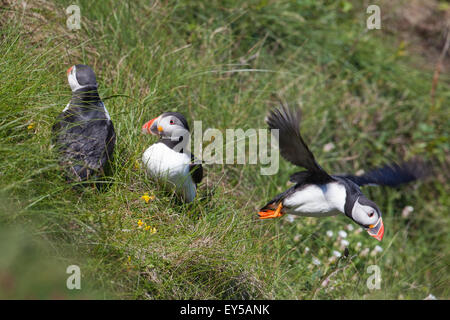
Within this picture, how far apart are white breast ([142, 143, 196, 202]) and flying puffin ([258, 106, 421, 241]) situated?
60 cm

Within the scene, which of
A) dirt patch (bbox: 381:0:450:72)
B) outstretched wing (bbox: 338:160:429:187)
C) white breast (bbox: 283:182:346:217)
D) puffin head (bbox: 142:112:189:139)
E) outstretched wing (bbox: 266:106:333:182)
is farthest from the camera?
dirt patch (bbox: 381:0:450:72)

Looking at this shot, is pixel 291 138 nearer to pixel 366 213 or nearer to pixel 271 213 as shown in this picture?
pixel 366 213

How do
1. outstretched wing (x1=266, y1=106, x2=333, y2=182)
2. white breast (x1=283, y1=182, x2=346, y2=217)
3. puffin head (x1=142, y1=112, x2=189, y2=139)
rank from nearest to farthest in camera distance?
outstretched wing (x1=266, y1=106, x2=333, y2=182) → white breast (x1=283, y1=182, x2=346, y2=217) → puffin head (x1=142, y1=112, x2=189, y2=139)

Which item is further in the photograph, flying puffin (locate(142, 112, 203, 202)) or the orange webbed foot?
the orange webbed foot

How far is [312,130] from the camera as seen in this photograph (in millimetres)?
4973

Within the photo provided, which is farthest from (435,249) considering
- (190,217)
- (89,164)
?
(89,164)

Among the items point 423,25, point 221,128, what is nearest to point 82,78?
point 221,128

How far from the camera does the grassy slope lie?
2602 mm

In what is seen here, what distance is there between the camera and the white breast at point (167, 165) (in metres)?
2.95

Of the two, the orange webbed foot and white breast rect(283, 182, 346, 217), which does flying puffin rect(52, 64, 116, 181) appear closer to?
the orange webbed foot

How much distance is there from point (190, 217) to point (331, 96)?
265cm

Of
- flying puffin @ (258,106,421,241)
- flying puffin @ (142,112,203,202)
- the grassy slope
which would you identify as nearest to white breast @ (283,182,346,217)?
flying puffin @ (258,106,421,241)

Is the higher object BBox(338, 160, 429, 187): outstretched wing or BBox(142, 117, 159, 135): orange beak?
BBox(142, 117, 159, 135): orange beak
